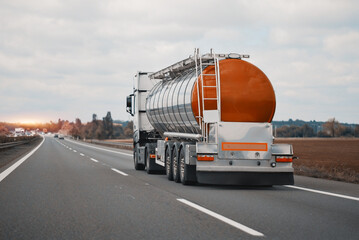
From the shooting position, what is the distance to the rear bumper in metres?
11.1

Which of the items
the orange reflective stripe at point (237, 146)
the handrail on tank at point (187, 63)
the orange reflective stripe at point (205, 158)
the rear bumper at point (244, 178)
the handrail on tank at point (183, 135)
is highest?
the handrail on tank at point (187, 63)

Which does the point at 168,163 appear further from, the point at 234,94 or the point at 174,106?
the point at 234,94

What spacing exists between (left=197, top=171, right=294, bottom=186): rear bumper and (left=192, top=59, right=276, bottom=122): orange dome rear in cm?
128

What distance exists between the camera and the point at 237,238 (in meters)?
5.79

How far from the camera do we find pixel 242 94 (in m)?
11.4

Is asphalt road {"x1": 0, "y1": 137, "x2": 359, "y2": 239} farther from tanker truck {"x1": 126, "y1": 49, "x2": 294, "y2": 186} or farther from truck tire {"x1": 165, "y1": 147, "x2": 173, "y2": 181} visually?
truck tire {"x1": 165, "y1": 147, "x2": 173, "y2": 181}

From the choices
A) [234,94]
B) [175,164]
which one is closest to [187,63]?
[234,94]

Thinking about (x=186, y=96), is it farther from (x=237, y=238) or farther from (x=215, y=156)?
(x=237, y=238)

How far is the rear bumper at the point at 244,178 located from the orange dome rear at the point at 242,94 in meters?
1.28

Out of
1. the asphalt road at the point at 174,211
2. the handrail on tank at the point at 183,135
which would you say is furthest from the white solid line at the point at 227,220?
the handrail on tank at the point at 183,135

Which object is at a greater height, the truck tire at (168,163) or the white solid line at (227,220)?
the truck tire at (168,163)

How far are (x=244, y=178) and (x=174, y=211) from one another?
3.64m

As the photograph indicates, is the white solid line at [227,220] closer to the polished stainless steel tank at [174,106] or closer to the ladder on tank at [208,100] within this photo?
the ladder on tank at [208,100]

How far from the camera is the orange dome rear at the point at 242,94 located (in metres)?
11.4
